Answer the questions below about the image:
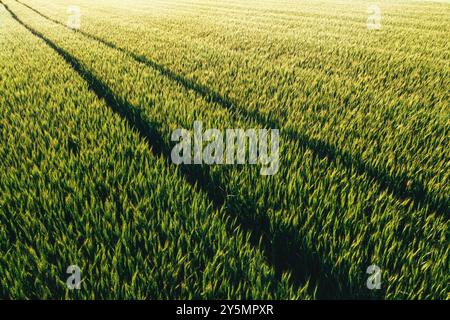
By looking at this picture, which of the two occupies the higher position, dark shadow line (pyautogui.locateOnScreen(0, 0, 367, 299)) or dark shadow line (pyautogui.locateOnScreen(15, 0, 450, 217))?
dark shadow line (pyautogui.locateOnScreen(15, 0, 450, 217))

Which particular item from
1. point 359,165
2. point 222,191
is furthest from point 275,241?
point 359,165

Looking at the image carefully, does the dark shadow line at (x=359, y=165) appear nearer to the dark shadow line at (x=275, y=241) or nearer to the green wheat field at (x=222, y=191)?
the green wheat field at (x=222, y=191)

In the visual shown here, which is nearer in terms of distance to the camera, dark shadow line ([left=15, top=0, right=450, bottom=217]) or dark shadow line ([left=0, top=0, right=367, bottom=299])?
dark shadow line ([left=0, top=0, right=367, bottom=299])

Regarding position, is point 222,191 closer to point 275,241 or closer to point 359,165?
point 275,241

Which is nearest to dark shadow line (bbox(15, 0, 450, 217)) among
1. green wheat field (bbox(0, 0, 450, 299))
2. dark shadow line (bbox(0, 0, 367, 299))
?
green wheat field (bbox(0, 0, 450, 299))

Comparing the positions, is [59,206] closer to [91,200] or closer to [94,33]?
[91,200]

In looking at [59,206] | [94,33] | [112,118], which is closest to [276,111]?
[112,118]

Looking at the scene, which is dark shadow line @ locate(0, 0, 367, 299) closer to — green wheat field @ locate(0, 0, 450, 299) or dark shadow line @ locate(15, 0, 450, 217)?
green wheat field @ locate(0, 0, 450, 299)

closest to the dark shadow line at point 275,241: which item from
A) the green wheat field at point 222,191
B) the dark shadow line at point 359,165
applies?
the green wheat field at point 222,191
